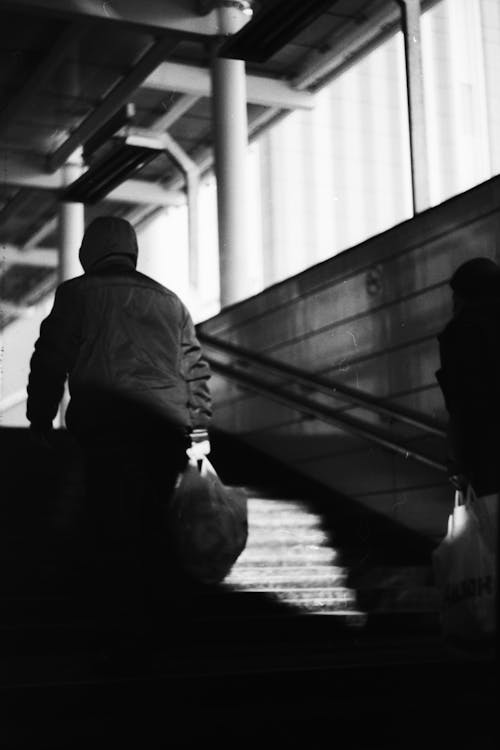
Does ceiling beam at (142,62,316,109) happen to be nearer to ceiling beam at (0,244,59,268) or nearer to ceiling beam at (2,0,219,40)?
ceiling beam at (2,0,219,40)

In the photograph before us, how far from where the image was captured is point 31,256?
12.0 meters

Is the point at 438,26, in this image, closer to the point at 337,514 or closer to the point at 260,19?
the point at 260,19

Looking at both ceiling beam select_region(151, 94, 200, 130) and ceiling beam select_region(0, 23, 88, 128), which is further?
ceiling beam select_region(151, 94, 200, 130)

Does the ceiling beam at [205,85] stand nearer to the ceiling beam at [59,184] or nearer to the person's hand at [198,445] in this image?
the ceiling beam at [59,184]

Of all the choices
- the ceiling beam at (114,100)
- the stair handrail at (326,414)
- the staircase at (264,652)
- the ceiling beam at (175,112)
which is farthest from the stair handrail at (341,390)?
the ceiling beam at (175,112)

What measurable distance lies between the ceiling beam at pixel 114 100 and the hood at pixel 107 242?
23.8ft

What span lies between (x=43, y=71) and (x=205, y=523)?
849cm

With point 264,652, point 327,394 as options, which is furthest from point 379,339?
point 264,652

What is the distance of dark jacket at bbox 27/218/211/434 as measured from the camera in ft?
12.4

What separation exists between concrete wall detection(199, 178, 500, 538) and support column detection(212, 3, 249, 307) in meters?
1.58

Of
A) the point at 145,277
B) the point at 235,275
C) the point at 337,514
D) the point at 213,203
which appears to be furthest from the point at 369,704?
the point at 213,203

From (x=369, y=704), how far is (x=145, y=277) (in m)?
1.49

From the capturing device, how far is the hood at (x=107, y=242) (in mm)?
3926

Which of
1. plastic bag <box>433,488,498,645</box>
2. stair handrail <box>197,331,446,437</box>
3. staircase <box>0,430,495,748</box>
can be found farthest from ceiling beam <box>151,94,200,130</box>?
plastic bag <box>433,488,498,645</box>
